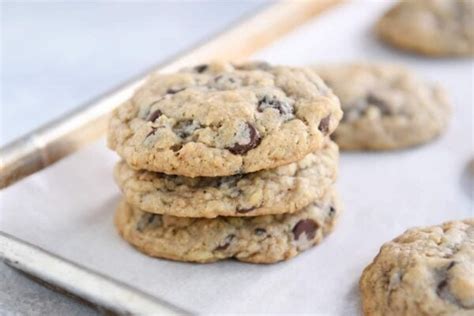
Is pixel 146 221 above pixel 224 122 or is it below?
below

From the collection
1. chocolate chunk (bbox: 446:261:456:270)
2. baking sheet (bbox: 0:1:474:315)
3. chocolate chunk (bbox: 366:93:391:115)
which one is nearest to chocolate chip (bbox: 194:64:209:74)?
baking sheet (bbox: 0:1:474:315)

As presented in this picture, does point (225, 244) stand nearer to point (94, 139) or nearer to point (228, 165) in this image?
point (228, 165)

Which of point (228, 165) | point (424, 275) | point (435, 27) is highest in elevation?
point (228, 165)

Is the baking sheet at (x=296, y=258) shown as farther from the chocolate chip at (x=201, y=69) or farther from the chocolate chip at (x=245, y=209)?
the chocolate chip at (x=201, y=69)

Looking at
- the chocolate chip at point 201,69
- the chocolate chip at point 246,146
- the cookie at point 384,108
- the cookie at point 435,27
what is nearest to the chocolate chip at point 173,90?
the chocolate chip at point 201,69

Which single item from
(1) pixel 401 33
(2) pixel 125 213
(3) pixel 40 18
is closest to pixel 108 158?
(2) pixel 125 213

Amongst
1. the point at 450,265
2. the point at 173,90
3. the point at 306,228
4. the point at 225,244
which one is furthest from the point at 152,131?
the point at 450,265

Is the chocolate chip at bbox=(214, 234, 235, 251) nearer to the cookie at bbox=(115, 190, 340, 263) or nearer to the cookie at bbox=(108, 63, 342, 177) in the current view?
the cookie at bbox=(115, 190, 340, 263)

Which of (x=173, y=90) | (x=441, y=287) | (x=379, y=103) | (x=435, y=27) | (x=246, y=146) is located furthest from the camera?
(x=435, y=27)
